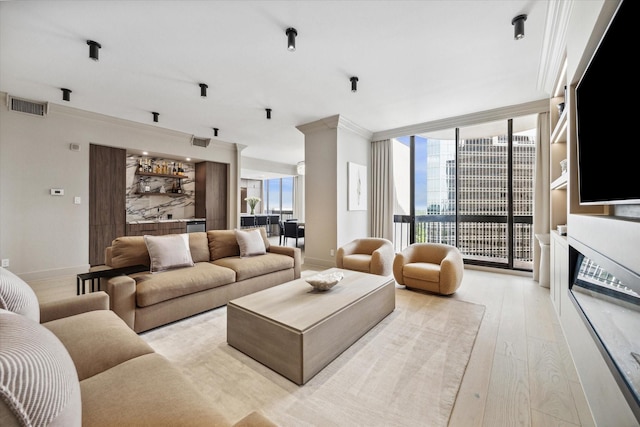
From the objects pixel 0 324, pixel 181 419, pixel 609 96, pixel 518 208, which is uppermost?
pixel 609 96

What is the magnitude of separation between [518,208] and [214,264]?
192 inches

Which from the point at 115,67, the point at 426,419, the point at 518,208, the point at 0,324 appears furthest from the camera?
the point at 518,208

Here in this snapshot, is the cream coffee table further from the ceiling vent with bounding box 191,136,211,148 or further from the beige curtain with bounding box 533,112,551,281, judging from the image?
the ceiling vent with bounding box 191,136,211,148

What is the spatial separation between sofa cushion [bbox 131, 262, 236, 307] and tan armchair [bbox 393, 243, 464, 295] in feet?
7.35

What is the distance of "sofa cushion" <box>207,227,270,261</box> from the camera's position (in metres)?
3.48

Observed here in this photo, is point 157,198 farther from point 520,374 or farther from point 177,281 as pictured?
point 520,374

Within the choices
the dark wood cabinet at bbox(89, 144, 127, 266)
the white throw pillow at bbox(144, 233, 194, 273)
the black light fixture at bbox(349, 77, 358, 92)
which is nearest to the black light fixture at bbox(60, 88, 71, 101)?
the dark wood cabinet at bbox(89, 144, 127, 266)

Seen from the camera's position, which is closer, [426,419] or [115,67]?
[426,419]

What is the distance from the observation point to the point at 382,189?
5.62 meters

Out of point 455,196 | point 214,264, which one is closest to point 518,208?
point 455,196

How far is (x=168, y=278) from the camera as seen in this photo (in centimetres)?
258

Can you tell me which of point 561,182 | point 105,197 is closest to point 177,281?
point 105,197

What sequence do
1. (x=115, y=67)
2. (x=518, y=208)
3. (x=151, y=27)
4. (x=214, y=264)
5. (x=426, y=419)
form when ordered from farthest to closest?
(x=518, y=208) → (x=214, y=264) → (x=115, y=67) → (x=151, y=27) → (x=426, y=419)

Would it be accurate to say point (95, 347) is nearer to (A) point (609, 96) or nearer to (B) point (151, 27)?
(B) point (151, 27)
